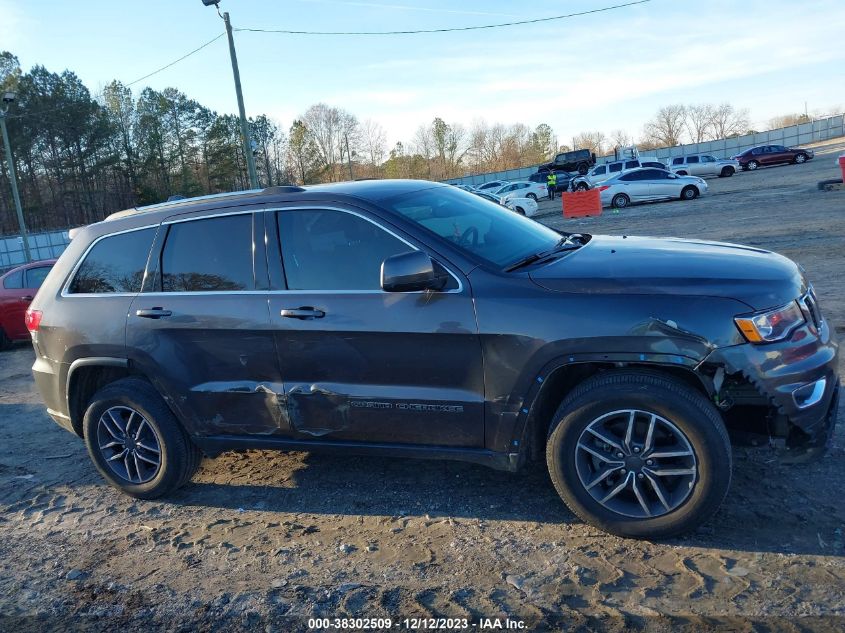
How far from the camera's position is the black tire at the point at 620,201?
2714 centimetres

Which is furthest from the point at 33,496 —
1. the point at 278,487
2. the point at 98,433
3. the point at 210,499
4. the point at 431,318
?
the point at 431,318

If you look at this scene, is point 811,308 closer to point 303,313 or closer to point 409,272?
point 409,272

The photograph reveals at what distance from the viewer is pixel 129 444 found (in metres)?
4.66

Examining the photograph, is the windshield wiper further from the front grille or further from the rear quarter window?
the rear quarter window

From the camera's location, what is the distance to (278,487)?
4699mm

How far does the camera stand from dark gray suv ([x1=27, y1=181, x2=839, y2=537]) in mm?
3352

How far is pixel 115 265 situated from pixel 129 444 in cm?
121

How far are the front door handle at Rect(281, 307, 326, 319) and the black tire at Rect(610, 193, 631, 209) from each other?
2507 centimetres

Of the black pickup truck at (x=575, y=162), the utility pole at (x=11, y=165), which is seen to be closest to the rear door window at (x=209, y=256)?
the utility pole at (x=11, y=165)

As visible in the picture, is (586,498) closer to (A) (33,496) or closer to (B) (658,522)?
(B) (658,522)

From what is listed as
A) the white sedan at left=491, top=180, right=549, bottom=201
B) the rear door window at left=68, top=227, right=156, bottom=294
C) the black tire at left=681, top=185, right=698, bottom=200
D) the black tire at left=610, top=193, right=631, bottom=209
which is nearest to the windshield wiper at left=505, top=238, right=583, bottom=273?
the rear door window at left=68, top=227, right=156, bottom=294

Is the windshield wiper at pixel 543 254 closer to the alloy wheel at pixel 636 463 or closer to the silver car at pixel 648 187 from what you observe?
the alloy wheel at pixel 636 463

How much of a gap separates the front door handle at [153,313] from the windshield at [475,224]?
1.56 m

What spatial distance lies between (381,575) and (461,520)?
675 millimetres
